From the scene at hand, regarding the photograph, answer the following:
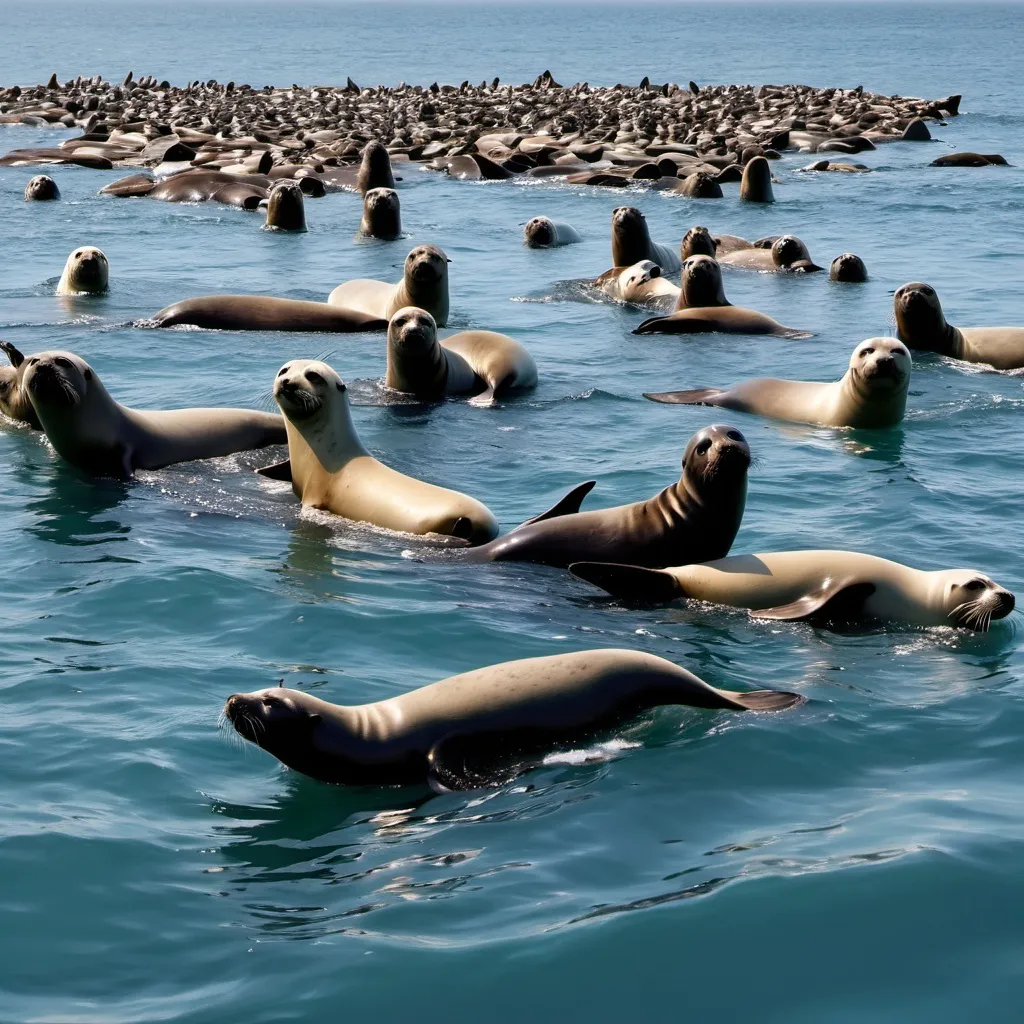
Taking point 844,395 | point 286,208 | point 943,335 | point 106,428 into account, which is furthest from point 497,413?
point 286,208

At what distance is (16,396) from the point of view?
37.7 ft

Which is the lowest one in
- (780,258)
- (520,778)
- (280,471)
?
(520,778)

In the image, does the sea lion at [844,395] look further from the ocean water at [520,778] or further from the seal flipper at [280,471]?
the seal flipper at [280,471]

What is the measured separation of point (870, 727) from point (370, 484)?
3872mm

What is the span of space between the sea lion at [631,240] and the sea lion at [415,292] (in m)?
3.34

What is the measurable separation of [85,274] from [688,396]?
24.5 ft

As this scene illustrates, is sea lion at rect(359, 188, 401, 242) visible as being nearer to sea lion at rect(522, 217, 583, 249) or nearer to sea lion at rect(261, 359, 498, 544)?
sea lion at rect(522, 217, 583, 249)

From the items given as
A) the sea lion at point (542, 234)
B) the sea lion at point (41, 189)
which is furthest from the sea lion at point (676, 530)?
the sea lion at point (41, 189)

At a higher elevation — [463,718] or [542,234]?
[542,234]

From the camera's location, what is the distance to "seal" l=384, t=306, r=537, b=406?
12.6 m

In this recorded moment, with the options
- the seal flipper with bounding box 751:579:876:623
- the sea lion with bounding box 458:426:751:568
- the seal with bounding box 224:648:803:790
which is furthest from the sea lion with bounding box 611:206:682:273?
the seal with bounding box 224:648:803:790

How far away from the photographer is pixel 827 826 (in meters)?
5.70

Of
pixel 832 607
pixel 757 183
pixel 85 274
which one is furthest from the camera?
pixel 757 183

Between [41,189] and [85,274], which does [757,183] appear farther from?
[85,274]
